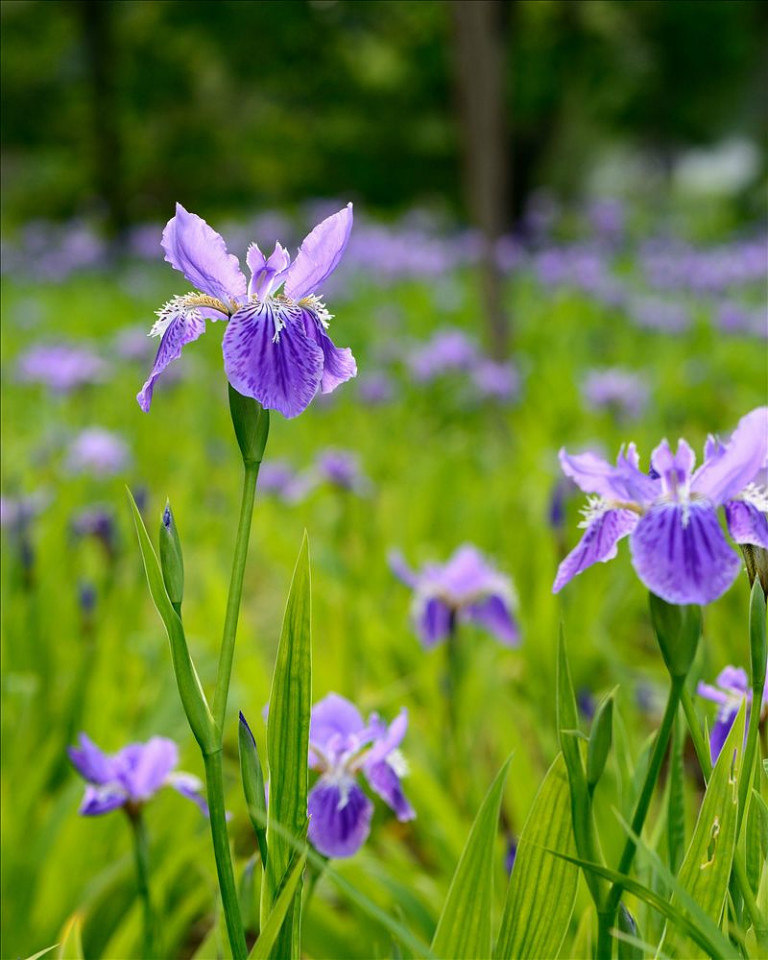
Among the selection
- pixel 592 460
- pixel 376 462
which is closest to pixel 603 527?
pixel 592 460

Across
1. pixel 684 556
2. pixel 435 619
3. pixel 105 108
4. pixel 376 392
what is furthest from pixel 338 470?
pixel 105 108

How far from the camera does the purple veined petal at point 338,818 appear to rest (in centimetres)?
95

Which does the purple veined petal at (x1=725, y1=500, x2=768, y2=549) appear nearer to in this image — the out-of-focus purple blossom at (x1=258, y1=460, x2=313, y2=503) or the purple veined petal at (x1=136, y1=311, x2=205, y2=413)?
the purple veined petal at (x1=136, y1=311, x2=205, y2=413)

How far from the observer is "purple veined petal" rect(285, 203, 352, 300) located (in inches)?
31.3

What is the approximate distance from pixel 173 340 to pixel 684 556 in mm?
401

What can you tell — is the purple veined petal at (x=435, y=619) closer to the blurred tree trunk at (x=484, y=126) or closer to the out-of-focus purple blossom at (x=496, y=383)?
the out-of-focus purple blossom at (x=496, y=383)

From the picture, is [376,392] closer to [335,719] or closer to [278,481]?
[278,481]

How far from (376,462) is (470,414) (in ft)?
3.21

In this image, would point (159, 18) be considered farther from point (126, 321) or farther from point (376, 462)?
point (376, 462)

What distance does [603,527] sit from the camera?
0.82m

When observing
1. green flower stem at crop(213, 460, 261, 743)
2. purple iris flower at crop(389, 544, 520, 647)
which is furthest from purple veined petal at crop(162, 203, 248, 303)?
purple iris flower at crop(389, 544, 520, 647)

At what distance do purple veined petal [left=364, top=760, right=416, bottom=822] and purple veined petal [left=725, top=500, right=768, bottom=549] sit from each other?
1.35ft

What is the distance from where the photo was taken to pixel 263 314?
0.79 m

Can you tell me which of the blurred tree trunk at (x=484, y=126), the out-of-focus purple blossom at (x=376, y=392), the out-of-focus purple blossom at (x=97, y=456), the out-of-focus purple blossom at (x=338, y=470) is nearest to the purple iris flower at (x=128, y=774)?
the out-of-focus purple blossom at (x=338, y=470)
